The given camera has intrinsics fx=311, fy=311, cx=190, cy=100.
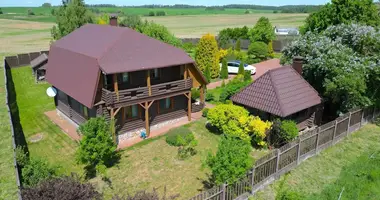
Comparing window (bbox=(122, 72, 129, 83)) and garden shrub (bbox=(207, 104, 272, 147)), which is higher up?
window (bbox=(122, 72, 129, 83))

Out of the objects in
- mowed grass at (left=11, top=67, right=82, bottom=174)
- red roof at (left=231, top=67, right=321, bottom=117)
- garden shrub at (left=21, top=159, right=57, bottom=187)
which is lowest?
mowed grass at (left=11, top=67, right=82, bottom=174)

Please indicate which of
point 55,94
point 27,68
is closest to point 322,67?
point 55,94

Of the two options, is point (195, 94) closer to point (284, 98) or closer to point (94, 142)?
point (284, 98)

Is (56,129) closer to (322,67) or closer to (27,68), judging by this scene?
(322,67)

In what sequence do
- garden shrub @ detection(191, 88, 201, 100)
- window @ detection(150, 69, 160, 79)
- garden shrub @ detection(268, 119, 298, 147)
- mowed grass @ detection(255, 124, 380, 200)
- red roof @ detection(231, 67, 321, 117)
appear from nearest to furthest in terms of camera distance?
mowed grass @ detection(255, 124, 380, 200)
garden shrub @ detection(268, 119, 298, 147)
red roof @ detection(231, 67, 321, 117)
window @ detection(150, 69, 160, 79)
garden shrub @ detection(191, 88, 201, 100)

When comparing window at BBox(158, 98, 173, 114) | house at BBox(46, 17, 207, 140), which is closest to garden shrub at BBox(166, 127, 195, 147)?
house at BBox(46, 17, 207, 140)

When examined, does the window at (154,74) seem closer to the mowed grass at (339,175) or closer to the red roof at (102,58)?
the red roof at (102,58)

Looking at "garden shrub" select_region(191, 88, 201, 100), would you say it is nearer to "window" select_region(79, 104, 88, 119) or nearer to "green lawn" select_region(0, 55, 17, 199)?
"window" select_region(79, 104, 88, 119)
